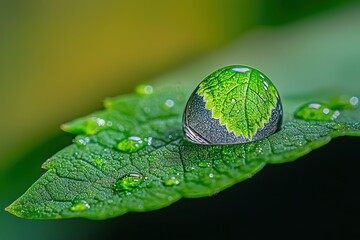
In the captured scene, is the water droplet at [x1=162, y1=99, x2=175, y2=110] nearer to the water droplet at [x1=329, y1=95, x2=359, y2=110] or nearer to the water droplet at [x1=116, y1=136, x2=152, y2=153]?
the water droplet at [x1=116, y1=136, x2=152, y2=153]

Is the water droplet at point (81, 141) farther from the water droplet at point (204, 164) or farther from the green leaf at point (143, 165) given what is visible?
the water droplet at point (204, 164)

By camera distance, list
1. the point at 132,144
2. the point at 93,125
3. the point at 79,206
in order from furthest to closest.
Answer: the point at 93,125 → the point at 132,144 → the point at 79,206

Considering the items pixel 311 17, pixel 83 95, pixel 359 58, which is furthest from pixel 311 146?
pixel 83 95

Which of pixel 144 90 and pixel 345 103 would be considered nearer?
pixel 345 103

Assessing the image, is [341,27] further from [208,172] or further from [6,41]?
[6,41]

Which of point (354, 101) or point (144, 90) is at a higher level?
point (144, 90)

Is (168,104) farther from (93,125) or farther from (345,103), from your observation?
(345,103)

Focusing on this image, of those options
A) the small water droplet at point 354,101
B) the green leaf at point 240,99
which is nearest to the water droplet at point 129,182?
the green leaf at point 240,99

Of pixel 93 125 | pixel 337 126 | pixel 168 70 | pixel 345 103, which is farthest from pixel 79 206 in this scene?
pixel 168 70
